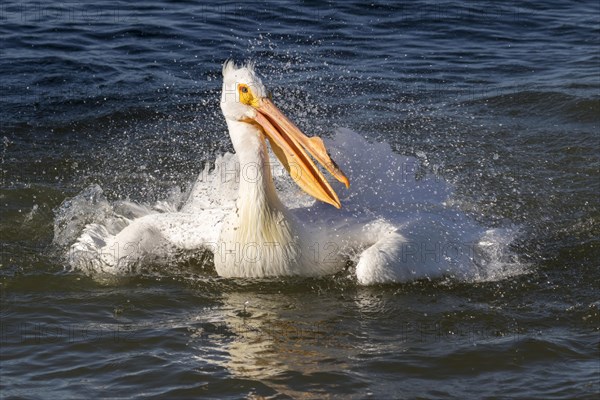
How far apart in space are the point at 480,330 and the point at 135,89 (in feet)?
17.7

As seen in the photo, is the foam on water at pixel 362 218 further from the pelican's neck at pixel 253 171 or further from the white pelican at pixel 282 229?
the pelican's neck at pixel 253 171

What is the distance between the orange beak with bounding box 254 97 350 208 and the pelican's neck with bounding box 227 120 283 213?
90 millimetres

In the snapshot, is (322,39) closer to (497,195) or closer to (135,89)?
(135,89)

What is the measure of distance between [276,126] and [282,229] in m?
0.59

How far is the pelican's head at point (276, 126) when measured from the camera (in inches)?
212

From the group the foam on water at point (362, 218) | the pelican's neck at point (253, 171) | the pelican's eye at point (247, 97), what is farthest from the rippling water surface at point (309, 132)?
the pelican's eye at point (247, 97)

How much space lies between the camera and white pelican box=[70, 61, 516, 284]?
212 inches

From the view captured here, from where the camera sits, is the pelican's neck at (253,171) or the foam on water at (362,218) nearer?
the pelican's neck at (253,171)

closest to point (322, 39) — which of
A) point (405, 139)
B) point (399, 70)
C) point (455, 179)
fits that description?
point (399, 70)

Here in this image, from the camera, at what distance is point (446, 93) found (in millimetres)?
9648

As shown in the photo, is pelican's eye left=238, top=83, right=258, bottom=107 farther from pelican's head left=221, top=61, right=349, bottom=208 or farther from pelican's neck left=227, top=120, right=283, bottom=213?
pelican's neck left=227, top=120, right=283, bottom=213

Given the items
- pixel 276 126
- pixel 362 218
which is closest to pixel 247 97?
pixel 276 126

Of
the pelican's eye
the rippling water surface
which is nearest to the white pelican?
the pelican's eye

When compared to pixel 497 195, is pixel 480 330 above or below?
below
